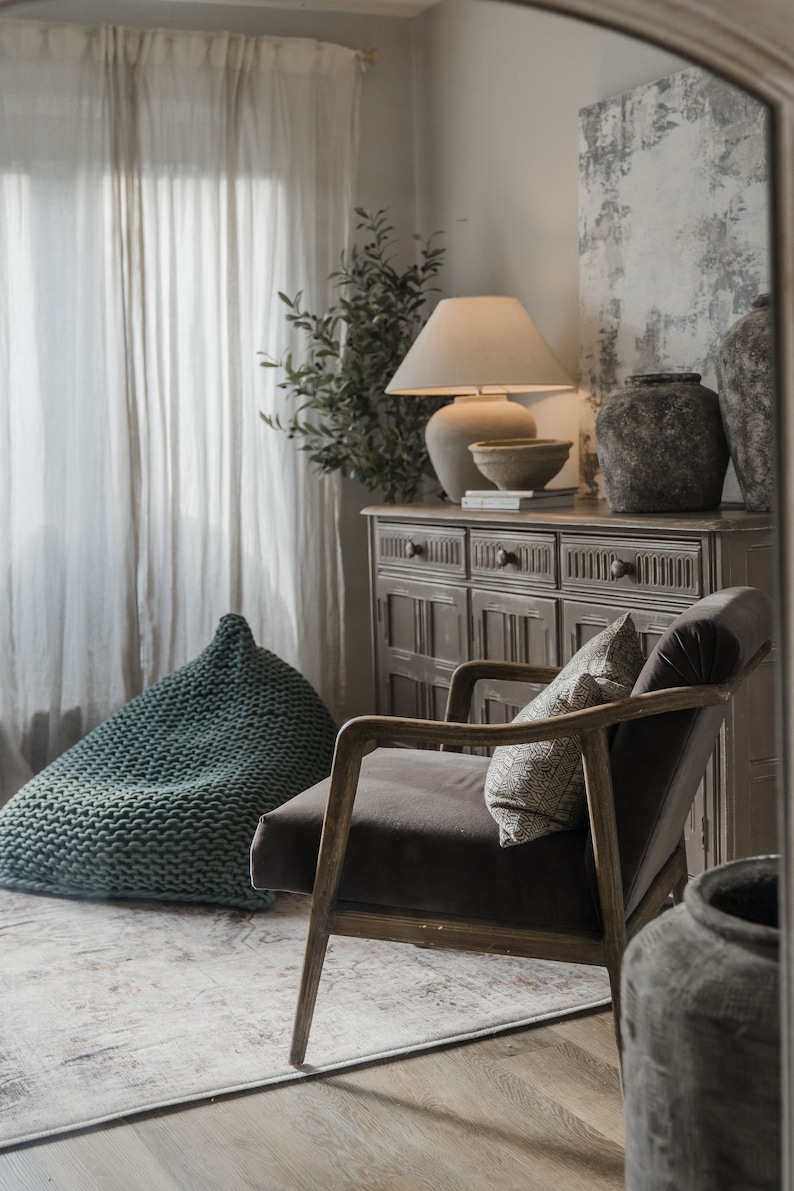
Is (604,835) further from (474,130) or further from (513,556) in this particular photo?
(474,130)

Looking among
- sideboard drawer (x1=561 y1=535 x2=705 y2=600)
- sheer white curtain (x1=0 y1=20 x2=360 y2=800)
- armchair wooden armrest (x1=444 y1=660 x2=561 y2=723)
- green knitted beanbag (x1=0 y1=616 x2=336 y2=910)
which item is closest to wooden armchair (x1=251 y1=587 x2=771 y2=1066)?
armchair wooden armrest (x1=444 y1=660 x2=561 y2=723)

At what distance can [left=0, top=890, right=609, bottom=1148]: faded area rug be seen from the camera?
2.12 metres

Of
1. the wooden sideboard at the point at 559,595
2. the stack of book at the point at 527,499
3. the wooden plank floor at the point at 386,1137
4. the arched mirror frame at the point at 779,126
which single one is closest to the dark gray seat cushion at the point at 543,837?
the wooden plank floor at the point at 386,1137

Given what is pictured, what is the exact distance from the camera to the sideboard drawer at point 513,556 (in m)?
3.06

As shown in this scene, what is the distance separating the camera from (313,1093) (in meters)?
2.08

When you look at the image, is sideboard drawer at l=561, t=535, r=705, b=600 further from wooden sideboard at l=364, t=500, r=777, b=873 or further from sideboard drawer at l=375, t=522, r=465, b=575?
sideboard drawer at l=375, t=522, r=465, b=575

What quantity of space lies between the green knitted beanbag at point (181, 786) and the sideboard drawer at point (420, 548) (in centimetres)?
47

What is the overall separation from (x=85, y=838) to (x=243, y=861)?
0.41m

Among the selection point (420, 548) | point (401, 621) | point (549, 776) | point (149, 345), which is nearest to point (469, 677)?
point (549, 776)

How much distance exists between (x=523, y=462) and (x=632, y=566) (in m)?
0.64

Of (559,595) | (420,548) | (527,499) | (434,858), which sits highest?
(527,499)

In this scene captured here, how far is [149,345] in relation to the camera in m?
4.11

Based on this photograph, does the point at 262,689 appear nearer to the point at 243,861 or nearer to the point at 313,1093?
the point at 243,861

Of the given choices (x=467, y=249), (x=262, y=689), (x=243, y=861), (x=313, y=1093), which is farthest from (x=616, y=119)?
(x=313, y=1093)
